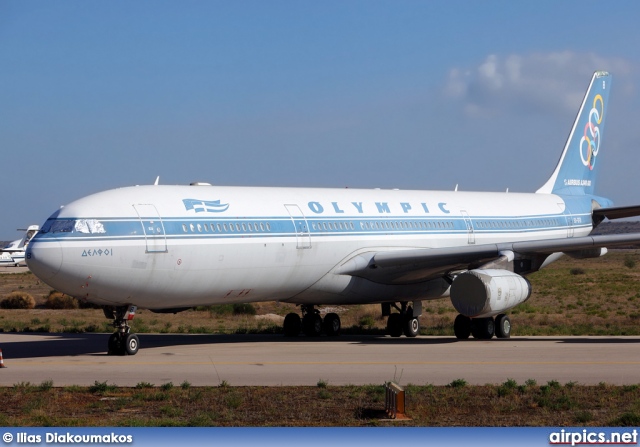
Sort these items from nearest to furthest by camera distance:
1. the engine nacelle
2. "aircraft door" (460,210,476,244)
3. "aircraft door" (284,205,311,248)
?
the engine nacelle < "aircraft door" (284,205,311,248) < "aircraft door" (460,210,476,244)

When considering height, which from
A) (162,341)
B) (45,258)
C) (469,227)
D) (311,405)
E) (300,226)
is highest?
(469,227)

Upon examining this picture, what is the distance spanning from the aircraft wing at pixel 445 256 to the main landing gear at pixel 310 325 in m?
2.70

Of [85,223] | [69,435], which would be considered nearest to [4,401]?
[69,435]

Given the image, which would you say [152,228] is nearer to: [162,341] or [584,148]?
[162,341]

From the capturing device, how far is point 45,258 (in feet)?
71.2

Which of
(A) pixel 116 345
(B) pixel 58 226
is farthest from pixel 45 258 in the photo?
(A) pixel 116 345

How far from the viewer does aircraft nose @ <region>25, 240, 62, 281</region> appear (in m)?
21.7

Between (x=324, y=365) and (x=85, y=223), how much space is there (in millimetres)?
6435

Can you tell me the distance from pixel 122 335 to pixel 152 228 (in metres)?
2.79

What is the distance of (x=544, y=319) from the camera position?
128ft

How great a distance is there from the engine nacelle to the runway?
3.30 ft

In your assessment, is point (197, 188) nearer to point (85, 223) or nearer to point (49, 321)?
point (85, 223)

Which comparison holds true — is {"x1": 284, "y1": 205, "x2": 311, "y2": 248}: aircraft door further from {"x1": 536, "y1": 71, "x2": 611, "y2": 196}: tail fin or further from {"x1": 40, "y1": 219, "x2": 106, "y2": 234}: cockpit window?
{"x1": 536, "y1": 71, "x2": 611, "y2": 196}: tail fin

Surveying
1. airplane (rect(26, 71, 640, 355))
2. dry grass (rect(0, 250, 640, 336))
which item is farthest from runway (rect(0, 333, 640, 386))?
dry grass (rect(0, 250, 640, 336))
